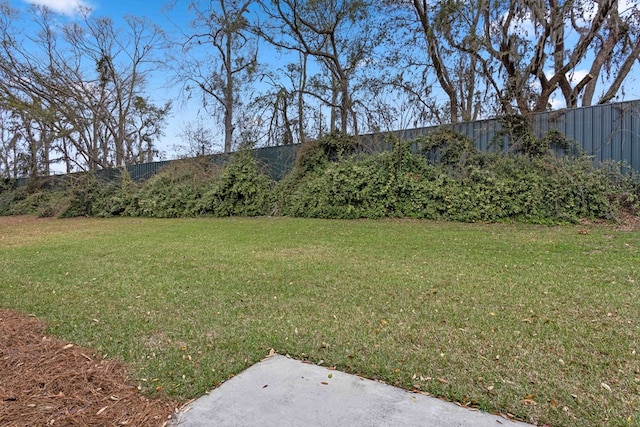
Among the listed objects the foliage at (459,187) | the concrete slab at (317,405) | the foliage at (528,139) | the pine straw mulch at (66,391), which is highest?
the foliage at (528,139)

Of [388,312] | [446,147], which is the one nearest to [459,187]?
[446,147]

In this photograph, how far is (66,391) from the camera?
1.91m

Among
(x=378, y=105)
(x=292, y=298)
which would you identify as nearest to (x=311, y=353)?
(x=292, y=298)

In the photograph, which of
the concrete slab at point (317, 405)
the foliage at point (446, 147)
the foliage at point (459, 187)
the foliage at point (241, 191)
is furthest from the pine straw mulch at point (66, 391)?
the foliage at point (241, 191)

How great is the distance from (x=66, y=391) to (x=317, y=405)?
1346mm

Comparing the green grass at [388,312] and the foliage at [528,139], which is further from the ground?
the foliage at [528,139]

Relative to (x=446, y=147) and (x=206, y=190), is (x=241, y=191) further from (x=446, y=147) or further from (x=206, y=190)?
(x=446, y=147)

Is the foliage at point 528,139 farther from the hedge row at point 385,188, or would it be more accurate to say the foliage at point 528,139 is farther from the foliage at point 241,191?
the foliage at point 241,191

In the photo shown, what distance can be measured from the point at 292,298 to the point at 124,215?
1304 cm

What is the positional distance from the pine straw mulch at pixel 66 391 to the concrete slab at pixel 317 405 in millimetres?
262

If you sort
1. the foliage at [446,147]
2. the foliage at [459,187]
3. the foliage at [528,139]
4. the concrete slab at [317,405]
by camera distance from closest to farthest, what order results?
1. the concrete slab at [317,405]
2. the foliage at [459,187]
3. the foliage at [528,139]
4. the foliage at [446,147]

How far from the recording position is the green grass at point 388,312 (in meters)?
1.98

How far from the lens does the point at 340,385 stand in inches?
76.9

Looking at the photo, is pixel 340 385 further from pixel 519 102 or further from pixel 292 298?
pixel 519 102
